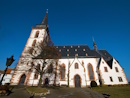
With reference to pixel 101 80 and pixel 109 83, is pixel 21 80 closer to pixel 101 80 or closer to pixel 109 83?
pixel 101 80

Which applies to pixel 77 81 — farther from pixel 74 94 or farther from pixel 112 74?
pixel 74 94

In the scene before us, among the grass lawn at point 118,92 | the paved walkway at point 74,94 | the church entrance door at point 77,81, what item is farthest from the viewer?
the church entrance door at point 77,81

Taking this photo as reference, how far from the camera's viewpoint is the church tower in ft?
69.1

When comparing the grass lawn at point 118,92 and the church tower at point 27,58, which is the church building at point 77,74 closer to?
the church tower at point 27,58

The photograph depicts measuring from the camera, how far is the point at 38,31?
1412 inches

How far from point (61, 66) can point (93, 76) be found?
37.7 feet

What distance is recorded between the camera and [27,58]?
2092cm

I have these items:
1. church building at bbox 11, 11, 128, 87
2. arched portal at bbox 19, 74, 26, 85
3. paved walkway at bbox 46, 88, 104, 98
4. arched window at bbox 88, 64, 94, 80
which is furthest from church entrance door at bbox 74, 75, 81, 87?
arched portal at bbox 19, 74, 26, 85

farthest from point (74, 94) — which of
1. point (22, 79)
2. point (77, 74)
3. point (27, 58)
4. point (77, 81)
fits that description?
point (22, 79)

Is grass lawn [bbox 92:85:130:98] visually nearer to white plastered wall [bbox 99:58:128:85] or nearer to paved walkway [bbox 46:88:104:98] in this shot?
paved walkway [bbox 46:88:104:98]

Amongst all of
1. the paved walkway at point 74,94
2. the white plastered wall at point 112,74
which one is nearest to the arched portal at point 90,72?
the white plastered wall at point 112,74

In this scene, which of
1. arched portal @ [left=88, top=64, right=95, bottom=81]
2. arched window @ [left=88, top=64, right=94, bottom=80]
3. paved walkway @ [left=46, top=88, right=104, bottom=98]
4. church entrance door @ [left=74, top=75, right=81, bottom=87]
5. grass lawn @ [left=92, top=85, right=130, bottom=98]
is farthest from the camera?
arched window @ [left=88, top=64, right=94, bottom=80]

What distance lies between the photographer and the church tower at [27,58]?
2107 centimetres

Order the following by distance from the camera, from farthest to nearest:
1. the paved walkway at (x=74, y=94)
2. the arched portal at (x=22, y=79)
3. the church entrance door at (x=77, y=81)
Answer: the arched portal at (x=22, y=79), the church entrance door at (x=77, y=81), the paved walkway at (x=74, y=94)
